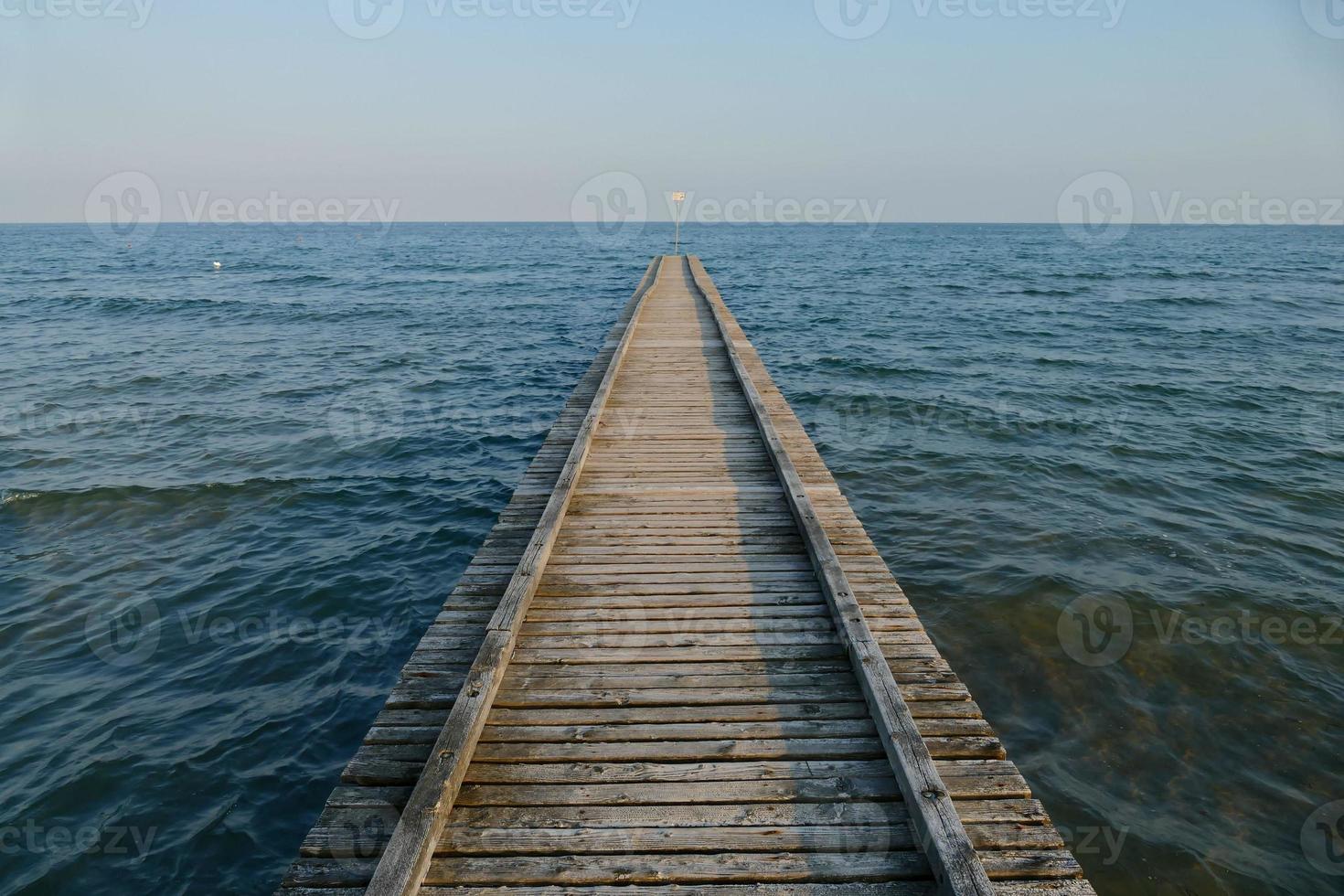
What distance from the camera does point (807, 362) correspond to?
21.8 meters

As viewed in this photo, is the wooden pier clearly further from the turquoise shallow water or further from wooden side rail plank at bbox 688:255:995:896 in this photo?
the turquoise shallow water

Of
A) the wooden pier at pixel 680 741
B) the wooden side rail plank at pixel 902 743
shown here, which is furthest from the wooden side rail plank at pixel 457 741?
the wooden side rail plank at pixel 902 743

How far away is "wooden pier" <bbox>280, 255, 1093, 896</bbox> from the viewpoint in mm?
3359

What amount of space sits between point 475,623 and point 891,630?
332 centimetres

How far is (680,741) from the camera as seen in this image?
13.8ft

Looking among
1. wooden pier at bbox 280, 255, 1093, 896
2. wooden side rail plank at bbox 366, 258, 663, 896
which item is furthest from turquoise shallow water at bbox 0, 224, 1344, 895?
wooden side rail plank at bbox 366, 258, 663, 896

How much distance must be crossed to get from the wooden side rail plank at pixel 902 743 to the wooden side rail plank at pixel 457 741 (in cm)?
244

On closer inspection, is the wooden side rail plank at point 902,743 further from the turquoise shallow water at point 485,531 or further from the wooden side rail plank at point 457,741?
the turquoise shallow water at point 485,531

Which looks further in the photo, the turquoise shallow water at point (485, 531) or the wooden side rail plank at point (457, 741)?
the turquoise shallow water at point (485, 531)

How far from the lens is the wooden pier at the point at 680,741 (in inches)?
132

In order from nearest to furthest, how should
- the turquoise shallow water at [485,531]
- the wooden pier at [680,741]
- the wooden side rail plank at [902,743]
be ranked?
the wooden side rail plank at [902,743] < the wooden pier at [680,741] < the turquoise shallow water at [485,531]

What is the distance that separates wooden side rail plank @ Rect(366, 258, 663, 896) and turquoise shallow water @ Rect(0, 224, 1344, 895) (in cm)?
253

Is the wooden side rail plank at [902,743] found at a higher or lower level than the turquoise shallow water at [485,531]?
higher

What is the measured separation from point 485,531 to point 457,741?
688 centimetres
